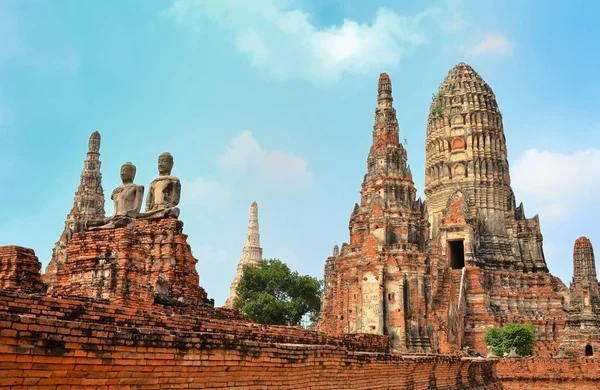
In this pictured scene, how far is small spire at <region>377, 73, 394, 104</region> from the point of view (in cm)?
4197

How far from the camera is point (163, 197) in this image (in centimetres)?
1366

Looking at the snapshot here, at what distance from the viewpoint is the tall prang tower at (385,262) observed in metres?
34.5

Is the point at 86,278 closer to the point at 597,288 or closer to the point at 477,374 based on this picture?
the point at 477,374

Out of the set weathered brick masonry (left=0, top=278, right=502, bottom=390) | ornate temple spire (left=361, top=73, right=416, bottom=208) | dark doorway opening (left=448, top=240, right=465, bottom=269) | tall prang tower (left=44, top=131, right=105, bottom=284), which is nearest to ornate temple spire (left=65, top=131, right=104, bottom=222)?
tall prang tower (left=44, top=131, right=105, bottom=284)

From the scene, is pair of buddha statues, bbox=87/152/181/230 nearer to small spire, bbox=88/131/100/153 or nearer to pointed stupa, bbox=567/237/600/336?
pointed stupa, bbox=567/237/600/336

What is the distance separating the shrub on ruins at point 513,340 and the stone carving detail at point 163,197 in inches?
1108

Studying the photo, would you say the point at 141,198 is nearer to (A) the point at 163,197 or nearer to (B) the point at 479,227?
(A) the point at 163,197

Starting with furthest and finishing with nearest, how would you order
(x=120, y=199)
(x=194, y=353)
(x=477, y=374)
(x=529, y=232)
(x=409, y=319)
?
(x=529, y=232) < (x=409, y=319) < (x=477, y=374) < (x=120, y=199) < (x=194, y=353)

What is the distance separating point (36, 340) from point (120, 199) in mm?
7697

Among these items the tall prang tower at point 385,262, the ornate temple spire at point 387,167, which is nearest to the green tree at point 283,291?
the tall prang tower at point 385,262

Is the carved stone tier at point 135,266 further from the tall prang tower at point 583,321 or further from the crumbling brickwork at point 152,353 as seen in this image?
the tall prang tower at point 583,321

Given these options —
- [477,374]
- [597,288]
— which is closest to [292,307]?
[597,288]

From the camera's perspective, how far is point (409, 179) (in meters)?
39.1

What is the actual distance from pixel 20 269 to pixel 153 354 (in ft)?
18.1
